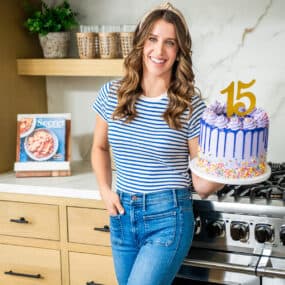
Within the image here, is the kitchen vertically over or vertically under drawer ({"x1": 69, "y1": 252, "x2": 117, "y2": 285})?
over

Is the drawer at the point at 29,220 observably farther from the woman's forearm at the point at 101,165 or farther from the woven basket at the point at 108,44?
the woven basket at the point at 108,44

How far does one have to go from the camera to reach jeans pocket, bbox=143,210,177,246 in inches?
68.3

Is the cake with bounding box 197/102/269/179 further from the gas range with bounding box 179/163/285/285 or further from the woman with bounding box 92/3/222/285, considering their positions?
the gas range with bounding box 179/163/285/285

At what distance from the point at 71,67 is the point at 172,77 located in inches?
36.7

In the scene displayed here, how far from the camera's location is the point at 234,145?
159cm

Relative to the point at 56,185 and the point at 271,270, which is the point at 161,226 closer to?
the point at 271,270

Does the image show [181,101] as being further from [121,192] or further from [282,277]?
[282,277]

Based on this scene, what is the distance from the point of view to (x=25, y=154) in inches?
104

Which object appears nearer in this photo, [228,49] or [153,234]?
[153,234]

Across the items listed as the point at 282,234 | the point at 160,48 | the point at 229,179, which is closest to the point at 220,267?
the point at 282,234

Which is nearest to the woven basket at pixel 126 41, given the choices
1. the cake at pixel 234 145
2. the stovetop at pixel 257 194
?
the stovetop at pixel 257 194

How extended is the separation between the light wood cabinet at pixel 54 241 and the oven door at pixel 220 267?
0.39m

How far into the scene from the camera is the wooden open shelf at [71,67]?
2.55 meters

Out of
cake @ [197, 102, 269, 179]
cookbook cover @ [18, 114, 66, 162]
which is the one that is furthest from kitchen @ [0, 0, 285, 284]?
cake @ [197, 102, 269, 179]
